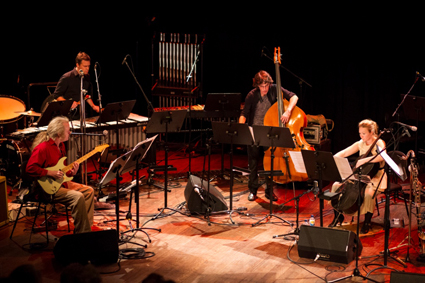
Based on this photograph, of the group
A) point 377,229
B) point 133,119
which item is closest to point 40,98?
point 133,119

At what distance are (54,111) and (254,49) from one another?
4796mm

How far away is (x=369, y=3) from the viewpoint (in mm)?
8844

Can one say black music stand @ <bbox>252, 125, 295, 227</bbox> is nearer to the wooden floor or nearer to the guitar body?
the wooden floor

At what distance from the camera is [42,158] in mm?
5754

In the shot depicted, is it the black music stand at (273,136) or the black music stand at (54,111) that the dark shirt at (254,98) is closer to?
the black music stand at (273,136)

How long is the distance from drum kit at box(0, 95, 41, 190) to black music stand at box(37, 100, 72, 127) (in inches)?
27.8

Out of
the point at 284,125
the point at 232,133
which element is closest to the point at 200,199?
the point at 232,133

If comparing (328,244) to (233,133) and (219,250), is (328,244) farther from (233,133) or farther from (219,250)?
(233,133)

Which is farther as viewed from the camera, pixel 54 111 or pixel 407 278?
pixel 54 111

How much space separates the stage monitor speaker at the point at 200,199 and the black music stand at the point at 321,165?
1.79m

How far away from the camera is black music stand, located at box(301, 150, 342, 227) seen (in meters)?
5.24

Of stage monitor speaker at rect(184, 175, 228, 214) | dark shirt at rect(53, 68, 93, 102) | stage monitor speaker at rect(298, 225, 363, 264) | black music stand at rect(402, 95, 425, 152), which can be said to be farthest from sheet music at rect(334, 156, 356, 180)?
dark shirt at rect(53, 68, 93, 102)

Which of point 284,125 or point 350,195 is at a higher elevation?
point 284,125

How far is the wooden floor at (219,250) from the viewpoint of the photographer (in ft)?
16.8
